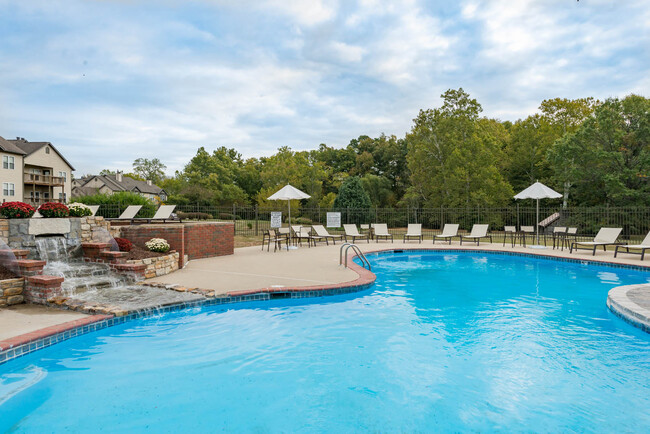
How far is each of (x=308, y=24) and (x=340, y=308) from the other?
9.29 metres

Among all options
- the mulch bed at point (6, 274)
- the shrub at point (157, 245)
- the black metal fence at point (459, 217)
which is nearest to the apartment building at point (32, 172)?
the black metal fence at point (459, 217)

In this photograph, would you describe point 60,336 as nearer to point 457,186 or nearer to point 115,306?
point 115,306

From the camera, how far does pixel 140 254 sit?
7.64 meters

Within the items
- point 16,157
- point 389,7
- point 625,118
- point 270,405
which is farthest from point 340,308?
point 16,157

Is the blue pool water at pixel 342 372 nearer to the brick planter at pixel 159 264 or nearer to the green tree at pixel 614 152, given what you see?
the brick planter at pixel 159 264

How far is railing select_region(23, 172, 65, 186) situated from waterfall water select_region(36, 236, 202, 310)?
3240cm

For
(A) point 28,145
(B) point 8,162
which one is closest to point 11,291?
(B) point 8,162

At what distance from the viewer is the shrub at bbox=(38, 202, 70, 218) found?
7.29 m

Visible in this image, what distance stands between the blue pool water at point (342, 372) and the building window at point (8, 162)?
112 feet

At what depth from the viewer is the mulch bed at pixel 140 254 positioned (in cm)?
746

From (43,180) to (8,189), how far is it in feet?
15.3

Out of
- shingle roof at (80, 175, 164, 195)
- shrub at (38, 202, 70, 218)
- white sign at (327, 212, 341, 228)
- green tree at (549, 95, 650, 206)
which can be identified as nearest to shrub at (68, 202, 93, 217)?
shrub at (38, 202, 70, 218)

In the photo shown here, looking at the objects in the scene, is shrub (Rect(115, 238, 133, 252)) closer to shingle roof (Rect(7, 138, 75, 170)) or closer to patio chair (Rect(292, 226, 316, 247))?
patio chair (Rect(292, 226, 316, 247))

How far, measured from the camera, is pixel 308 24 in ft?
37.1
